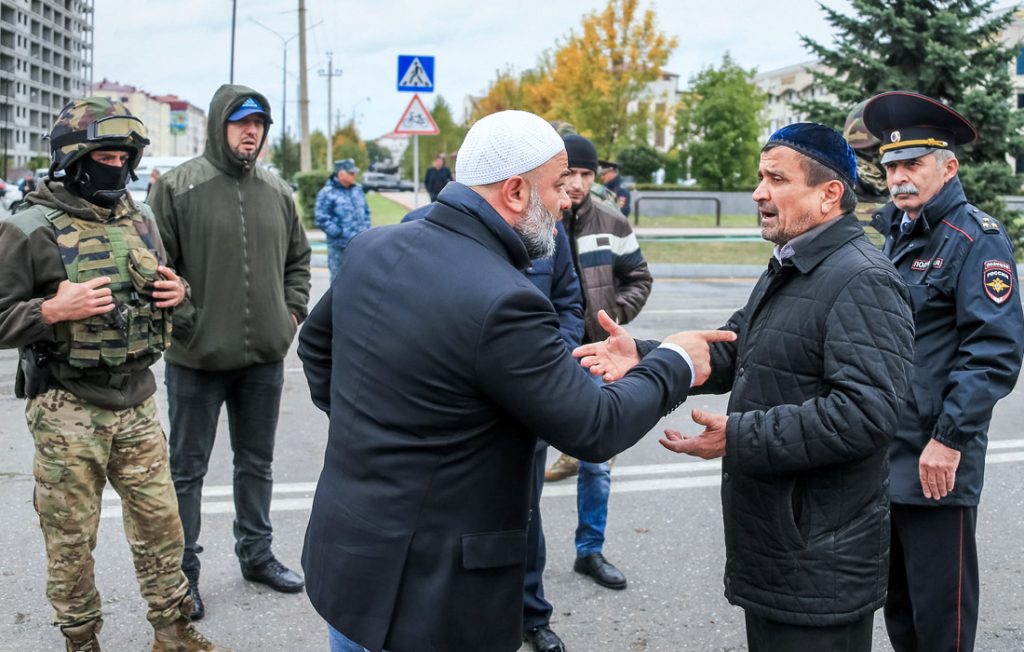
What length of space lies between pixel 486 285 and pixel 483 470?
1.43 feet

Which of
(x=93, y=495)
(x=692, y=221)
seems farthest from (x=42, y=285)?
(x=692, y=221)

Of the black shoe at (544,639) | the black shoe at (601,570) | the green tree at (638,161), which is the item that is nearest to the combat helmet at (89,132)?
the black shoe at (544,639)

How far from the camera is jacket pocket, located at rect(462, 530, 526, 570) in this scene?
2.32 m

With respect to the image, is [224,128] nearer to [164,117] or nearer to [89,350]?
[89,350]

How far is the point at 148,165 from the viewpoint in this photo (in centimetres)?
2227

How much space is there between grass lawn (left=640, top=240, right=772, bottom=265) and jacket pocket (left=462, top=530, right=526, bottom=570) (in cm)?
1440

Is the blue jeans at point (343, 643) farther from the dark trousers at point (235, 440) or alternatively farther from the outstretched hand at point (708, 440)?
the dark trousers at point (235, 440)

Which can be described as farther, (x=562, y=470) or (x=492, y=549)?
(x=562, y=470)

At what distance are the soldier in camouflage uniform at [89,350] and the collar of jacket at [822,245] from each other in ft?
7.40

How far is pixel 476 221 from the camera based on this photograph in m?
2.36

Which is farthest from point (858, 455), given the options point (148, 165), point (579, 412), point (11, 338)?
point (148, 165)

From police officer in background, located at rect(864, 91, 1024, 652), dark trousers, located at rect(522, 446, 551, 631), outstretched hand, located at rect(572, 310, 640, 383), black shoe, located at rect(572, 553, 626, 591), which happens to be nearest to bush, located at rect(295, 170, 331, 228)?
black shoe, located at rect(572, 553, 626, 591)

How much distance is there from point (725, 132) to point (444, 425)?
34107mm

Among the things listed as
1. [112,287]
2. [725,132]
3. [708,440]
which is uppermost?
[725,132]
